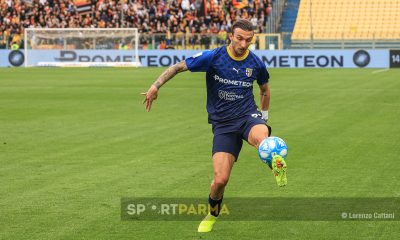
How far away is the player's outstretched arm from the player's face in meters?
0.57

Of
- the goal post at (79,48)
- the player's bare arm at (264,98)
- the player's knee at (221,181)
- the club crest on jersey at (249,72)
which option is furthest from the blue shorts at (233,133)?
the goal post at (79,48)

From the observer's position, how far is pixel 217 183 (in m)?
9.12

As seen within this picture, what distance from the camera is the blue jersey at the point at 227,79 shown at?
9359 millimetres

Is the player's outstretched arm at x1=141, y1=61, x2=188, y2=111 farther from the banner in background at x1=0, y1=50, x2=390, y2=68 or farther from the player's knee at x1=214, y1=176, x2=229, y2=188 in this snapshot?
the banner in background at x1=0, y1=50, x2=390, y2=68

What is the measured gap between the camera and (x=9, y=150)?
16.0 m

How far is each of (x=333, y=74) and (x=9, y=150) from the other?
28.2 meters

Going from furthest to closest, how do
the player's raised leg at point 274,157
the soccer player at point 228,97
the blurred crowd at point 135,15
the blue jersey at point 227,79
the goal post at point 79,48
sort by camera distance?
1. the blurred crowd at point 135,15
2. the goal post at point 79,48
3. the blue jersey at point 227,79
4. the soccer player at point 228,97
5. the player's raised leg at point 274,157

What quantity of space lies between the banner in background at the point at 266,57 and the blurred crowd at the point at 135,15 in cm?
120

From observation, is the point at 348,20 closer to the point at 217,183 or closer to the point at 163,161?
the point at 163,161

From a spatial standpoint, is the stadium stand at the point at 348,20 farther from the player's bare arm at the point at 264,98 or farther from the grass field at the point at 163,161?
the player's bare arm at the point at 264,98

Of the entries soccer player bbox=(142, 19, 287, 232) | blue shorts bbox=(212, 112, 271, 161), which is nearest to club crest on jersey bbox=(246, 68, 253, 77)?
soccer player bbox=(142, 19, 287, 232)

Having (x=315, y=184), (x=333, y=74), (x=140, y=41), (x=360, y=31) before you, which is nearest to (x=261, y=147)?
(x=315, y=184)

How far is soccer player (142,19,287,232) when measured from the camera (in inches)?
361

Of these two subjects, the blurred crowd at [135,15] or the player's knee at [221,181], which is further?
the blurred crowd at [135,15]
